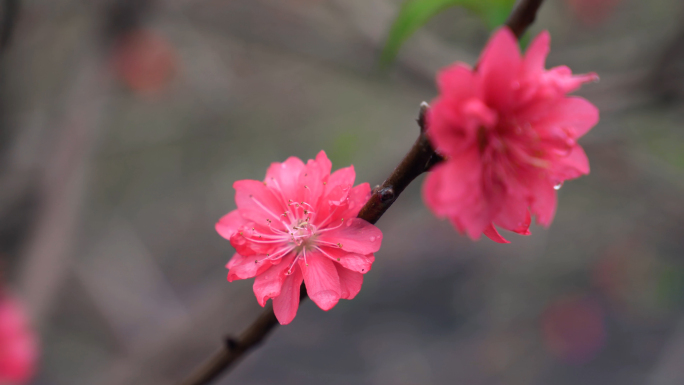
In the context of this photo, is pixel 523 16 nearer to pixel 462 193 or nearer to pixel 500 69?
pixel 500 69

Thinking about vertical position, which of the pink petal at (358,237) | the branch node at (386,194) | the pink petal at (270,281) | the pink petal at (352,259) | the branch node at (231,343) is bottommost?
the branch node at (231,343)

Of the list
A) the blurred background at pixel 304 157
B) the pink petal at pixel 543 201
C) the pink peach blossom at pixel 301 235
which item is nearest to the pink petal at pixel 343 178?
the pink peach blossom at pixel 301 235

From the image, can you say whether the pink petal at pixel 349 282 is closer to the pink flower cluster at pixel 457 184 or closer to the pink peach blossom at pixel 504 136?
the pink flower cluster at pixel 457 184

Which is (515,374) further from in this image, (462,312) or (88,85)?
(88,85)

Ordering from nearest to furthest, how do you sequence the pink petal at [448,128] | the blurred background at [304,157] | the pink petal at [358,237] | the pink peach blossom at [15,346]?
the pink petal at [448,128] → the pink petal at [358,237] → the pink peach blossom at [15,346] → the blurred background at [304,157]

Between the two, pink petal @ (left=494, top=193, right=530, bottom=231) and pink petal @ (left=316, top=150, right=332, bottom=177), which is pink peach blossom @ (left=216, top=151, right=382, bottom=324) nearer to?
pink petal @ (left=316, top=150, right=332, bottom=177)

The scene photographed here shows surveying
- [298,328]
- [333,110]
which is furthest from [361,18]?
[298,328]

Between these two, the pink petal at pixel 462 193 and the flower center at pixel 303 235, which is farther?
the flower center at pixel 303 235
